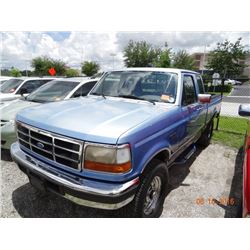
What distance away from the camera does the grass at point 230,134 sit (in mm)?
6108

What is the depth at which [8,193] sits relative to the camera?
125 inches

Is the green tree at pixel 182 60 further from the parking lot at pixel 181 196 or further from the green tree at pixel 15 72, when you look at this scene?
the parking lot at pixel 181 196

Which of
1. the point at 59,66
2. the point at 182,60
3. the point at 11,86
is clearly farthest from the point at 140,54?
the point at 11,86

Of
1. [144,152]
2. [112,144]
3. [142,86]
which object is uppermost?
[142,86]

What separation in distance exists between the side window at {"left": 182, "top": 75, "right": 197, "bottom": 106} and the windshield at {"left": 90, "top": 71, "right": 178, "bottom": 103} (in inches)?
9.6

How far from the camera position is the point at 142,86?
336 cm

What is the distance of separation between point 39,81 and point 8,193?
5690 mm

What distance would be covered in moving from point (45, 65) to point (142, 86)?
3756 cm

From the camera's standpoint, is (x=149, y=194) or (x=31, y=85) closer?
(x=149, y=194)

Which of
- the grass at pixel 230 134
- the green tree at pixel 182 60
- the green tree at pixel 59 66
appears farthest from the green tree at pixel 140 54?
the grass at pixel 230 134

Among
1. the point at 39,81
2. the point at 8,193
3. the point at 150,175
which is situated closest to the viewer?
the point at 150,175

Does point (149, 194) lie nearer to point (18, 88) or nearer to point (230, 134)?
point (230, 134)

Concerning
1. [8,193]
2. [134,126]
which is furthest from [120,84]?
[8,193]
